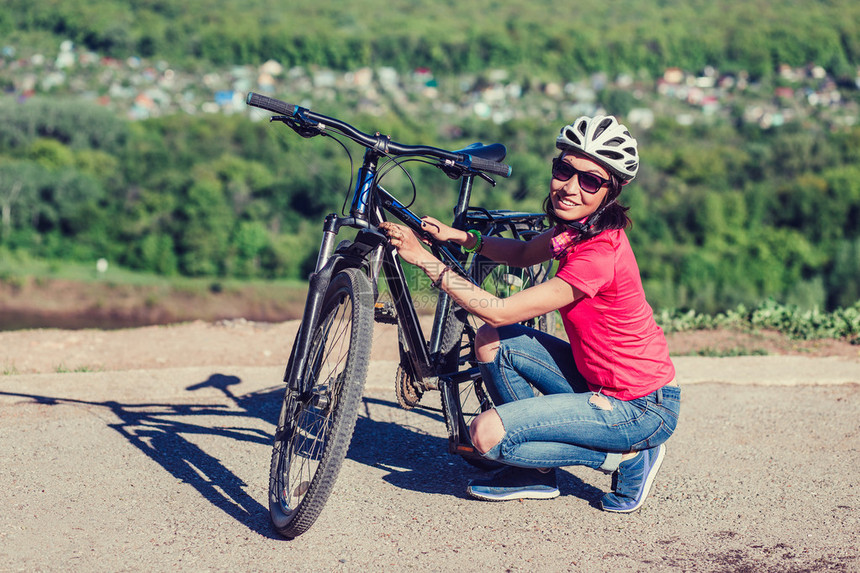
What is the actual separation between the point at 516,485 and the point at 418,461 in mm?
741

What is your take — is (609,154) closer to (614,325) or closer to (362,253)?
(614,325)

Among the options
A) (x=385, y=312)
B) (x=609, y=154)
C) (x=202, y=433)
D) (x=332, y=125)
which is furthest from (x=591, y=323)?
(x=202, y=433)

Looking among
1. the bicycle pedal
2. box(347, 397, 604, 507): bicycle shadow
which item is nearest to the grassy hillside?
box(347, 397, 604, 507): bicycle shadow

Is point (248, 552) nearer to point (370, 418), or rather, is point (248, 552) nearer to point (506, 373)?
point (506, 373)

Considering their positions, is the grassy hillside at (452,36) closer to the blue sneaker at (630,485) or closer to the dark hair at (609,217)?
the dark hair at (609,217)

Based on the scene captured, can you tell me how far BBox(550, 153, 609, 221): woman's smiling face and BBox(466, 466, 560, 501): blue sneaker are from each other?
45.6 inches

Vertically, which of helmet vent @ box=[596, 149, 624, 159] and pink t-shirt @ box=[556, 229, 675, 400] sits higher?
helmet vent @ box=[596, 149, 624, 159]

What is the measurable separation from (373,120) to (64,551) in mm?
74746

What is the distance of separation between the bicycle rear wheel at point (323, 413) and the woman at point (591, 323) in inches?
13.3

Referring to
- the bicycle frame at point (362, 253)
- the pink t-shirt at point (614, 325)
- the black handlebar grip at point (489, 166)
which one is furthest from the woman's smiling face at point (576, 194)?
the bicycle frame at point (362, 253)

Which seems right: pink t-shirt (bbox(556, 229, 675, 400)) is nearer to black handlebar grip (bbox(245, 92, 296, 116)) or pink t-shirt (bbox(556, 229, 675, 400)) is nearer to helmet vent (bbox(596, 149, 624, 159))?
helmet vent (bbox(596, 149, 624, 159))

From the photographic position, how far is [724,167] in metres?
72.6

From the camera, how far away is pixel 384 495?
3969mm

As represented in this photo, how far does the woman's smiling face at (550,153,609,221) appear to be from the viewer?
3.55 m
